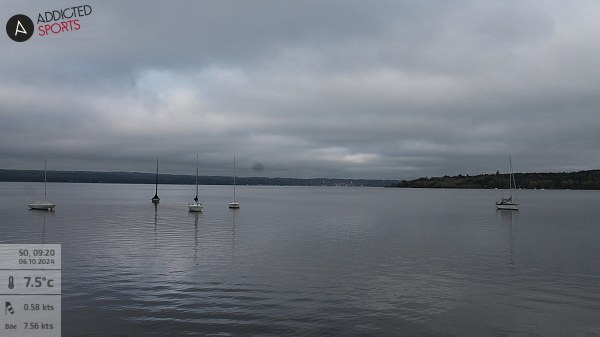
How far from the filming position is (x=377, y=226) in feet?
235

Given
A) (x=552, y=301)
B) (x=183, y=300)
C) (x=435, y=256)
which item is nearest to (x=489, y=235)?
(x=435, y=256)

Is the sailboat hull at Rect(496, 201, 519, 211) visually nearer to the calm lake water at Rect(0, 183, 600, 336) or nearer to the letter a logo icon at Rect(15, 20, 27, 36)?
the calm lake water at Rect(0, 183, 600, 336)

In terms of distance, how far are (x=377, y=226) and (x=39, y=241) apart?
45607 millimetres

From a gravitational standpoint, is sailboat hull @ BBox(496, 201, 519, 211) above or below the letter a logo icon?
below

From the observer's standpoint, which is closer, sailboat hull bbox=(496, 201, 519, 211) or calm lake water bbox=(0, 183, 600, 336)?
calm lake water bbox=(0, 183, 600, 336)
